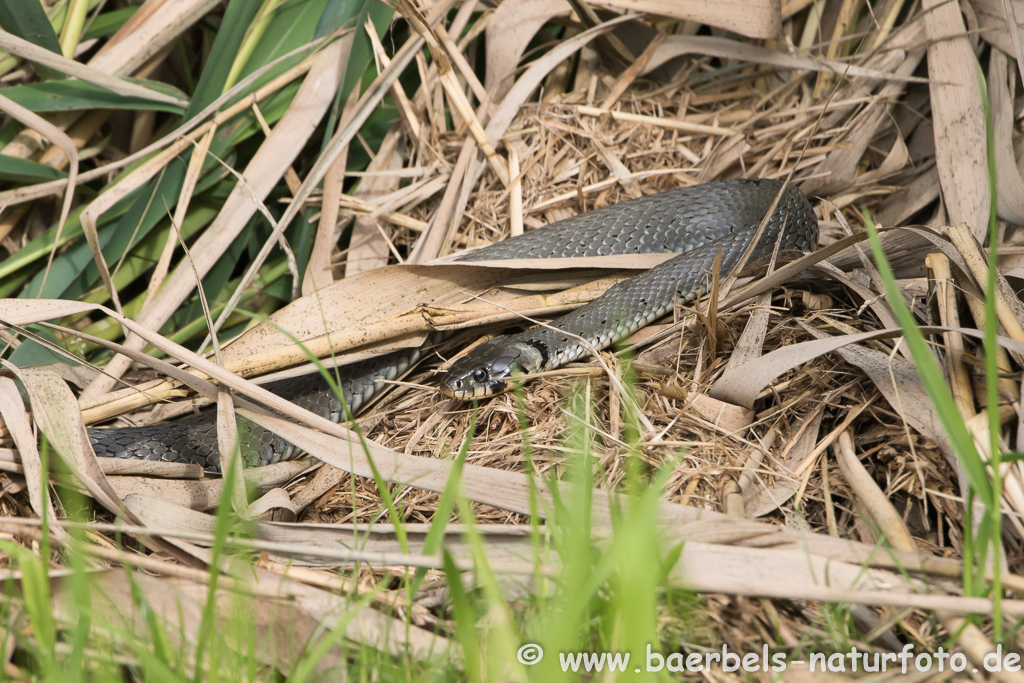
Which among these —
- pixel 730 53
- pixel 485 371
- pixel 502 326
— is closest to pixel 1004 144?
pixel 730 53

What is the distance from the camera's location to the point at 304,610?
167 centimetres

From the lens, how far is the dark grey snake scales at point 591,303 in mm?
2807

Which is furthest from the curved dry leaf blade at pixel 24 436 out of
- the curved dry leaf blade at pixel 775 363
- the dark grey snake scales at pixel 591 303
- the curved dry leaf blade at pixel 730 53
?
the curved dry leaf blade at pixel 730 53

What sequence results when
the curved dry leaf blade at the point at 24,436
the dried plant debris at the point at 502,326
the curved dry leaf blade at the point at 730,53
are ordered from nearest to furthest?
the dried plant debris at the point at 502,326 → the curved dry leaf blade at the point at 24,436 → the curved dry leaf blade at the point at 730,53

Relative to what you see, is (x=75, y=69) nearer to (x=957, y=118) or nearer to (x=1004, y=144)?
(x=957, y=118)

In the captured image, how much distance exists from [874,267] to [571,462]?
1.24m

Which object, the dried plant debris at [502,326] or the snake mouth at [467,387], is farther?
the snake mouth at [467,387]

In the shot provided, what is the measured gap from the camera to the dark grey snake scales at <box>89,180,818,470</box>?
2807 millimetres

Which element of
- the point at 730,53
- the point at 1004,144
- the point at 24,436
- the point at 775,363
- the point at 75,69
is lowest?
the point at 24,436

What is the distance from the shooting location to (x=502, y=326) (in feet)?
10.5

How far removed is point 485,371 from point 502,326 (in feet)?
1.21

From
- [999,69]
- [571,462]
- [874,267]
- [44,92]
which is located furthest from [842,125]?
[44,92]

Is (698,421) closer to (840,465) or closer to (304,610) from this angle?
(840,465)

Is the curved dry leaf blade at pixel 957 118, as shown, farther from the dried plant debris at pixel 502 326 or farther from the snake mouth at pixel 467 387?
the snake mouth at pixel 467 387
